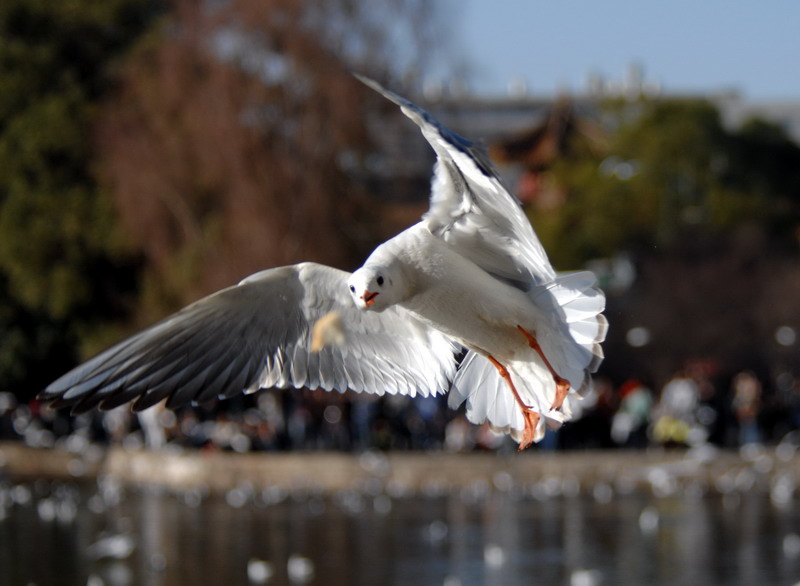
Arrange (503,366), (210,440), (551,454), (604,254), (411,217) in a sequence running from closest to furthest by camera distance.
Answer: (503,366) → (551,454) → (210,440) → (411,217) → (604,254)

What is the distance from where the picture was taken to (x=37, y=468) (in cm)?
2277

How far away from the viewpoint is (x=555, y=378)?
274 inches

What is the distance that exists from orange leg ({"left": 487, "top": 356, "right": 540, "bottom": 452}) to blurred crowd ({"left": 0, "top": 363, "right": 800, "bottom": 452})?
34.9ft

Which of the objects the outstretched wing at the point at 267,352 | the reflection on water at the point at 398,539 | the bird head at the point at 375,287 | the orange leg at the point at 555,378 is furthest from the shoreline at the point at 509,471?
the bird head at the point at 375,287

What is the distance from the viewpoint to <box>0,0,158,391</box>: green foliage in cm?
2966

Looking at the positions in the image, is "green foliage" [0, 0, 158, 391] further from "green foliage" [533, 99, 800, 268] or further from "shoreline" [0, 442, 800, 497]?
"green foliage" [533, 99, 800, 268]

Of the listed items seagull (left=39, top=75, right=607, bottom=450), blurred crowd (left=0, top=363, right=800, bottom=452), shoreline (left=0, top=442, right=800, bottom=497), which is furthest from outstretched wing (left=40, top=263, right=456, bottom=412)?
shoreline (left=0, top=442, right=800, bottom=497)

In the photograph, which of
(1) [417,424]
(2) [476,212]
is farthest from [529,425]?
(1) [417,424]

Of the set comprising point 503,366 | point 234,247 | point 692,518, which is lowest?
point 692,518

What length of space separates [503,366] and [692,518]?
9536mm

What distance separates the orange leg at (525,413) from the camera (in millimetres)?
7145

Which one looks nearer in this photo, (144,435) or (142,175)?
(144,435)

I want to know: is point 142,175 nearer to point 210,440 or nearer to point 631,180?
point 210,440

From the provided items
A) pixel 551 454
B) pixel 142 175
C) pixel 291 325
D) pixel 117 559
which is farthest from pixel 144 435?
pixel 291 325
